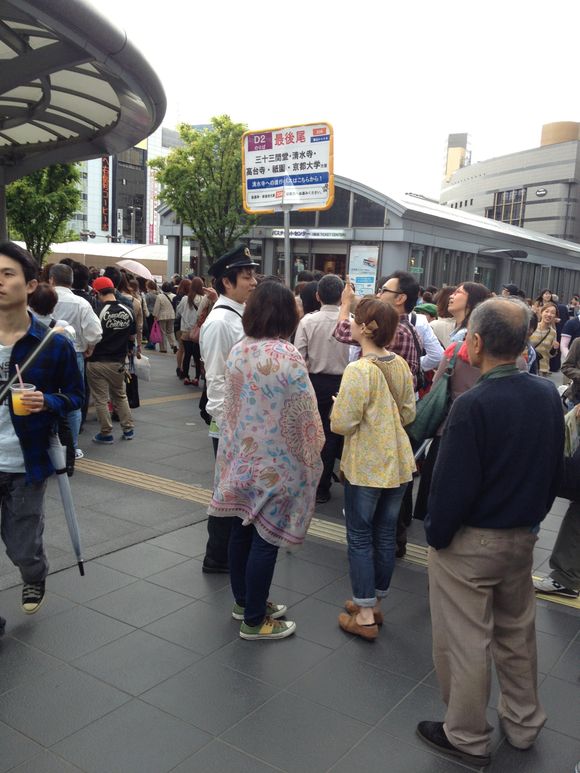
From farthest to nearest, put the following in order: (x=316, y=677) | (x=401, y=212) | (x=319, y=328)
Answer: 1. (x=401, y=212)
2. (x=319, y=328)
3. (x=316, y=677)

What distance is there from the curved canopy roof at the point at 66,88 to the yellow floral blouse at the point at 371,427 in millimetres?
5064

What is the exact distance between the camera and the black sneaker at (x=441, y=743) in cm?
247

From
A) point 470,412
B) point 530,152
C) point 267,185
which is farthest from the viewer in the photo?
point 530,152

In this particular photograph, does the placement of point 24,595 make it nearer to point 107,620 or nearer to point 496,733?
point 107,620

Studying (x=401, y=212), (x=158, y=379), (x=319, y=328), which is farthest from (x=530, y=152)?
(x=319, y=328)

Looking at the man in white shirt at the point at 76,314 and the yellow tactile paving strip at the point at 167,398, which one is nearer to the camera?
the man in white shirt at the point at 76,314

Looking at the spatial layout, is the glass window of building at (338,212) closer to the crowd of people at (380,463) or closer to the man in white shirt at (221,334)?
the crowd of people at (380,463)

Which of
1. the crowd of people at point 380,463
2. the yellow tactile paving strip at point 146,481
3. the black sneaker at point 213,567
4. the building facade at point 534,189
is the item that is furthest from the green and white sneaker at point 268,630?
the building facade at point 534,189

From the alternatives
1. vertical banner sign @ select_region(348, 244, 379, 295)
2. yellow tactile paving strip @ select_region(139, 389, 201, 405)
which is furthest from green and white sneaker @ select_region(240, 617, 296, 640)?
vertical banner sign @ select_region(348, 244, 379, 295)

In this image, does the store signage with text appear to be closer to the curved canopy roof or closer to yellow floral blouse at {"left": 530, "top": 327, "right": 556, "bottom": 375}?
the curved canopy roof

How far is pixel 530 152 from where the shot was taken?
6762 centimetres

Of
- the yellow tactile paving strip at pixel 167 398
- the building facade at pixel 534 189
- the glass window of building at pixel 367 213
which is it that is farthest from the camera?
the building facade at pixel 534 189

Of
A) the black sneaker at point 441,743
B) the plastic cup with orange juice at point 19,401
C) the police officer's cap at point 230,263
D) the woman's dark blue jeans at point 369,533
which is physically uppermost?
the police officer's cap at point 230,263

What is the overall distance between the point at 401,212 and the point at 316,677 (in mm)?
23606
